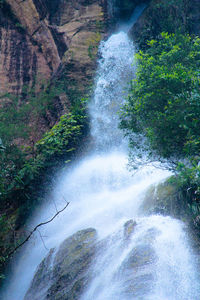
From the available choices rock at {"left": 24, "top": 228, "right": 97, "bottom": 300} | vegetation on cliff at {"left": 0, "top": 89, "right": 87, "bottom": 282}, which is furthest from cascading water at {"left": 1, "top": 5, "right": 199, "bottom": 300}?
vegetation on cliff at {"left": 0, "top": 89, "right": 87, "bottom": 282}

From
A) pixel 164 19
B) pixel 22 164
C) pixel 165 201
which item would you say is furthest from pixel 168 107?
pixel 164 19

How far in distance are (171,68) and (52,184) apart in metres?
5.18

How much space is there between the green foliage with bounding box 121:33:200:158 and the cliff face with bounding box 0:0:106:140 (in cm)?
545

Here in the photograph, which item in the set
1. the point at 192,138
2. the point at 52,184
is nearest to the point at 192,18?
the point at 192,138

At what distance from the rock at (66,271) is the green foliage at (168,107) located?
103 inches

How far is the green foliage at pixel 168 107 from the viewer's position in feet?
17.8

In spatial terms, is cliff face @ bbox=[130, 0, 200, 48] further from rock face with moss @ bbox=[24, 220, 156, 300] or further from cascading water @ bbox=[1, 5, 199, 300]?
rock face with moss @ bbox=[24, 220, 156, 300]

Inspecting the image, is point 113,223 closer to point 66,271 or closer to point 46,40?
point 66,271

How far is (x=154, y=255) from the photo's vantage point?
4.31m

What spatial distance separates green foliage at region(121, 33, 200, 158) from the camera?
5414mm

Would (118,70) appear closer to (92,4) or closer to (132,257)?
(92,4)

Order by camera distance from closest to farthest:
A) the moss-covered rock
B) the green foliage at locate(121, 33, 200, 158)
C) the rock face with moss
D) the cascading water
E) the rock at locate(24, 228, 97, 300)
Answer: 1. the cascading water
2. the rock face with moss
3. the rock at locate(24, 228, 97, 300)
4. the moss-covered rock
5. the green foliage at locate(121, 33, 200, 158)

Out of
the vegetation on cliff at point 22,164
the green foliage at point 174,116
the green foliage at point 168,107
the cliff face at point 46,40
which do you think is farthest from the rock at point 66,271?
the cliff face at point 46,40

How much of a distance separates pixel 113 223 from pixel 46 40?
1110 cm
